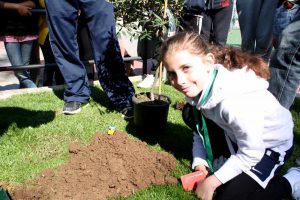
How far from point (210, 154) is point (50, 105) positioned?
2141 millimetres

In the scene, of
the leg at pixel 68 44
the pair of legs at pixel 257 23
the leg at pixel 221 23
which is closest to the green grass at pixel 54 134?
the leg at pixel 68 44

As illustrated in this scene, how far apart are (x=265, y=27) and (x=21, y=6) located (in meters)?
2.69

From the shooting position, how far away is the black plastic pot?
3102 mm

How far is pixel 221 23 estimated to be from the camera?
4598mm

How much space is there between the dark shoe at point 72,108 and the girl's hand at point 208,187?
186cm

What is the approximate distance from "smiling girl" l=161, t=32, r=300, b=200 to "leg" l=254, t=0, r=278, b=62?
1.60m

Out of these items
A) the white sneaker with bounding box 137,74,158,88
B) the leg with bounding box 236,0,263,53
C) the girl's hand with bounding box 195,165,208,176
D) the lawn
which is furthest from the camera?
the white sneaker with bounding box 137,74,158,88

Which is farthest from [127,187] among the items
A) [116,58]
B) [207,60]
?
[116,58]

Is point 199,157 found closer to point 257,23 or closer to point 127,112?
point 127,112

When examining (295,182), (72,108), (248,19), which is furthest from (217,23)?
(295,182)

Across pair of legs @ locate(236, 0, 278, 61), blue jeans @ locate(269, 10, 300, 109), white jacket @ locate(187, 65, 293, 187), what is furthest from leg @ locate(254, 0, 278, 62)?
white jacket @ locate(187, 65, 293, 187)

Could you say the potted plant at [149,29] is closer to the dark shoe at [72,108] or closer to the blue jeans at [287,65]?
the dark shoe at [72,108]

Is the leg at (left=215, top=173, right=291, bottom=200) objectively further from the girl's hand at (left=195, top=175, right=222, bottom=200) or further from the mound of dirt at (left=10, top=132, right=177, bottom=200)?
the mound of dirt at (left=10, top=132, right=177, bottom=200)

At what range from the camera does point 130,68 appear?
235 inches
